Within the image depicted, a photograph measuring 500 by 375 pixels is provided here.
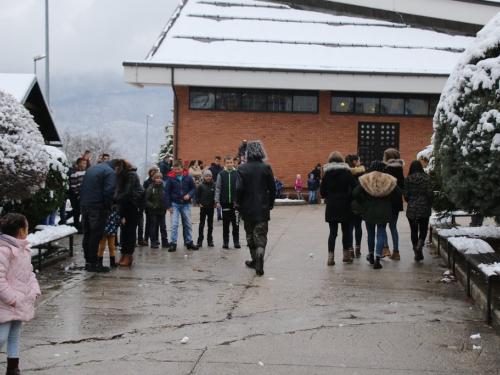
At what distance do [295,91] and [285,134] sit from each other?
1939 millimetres

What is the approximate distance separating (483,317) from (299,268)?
12.1 feet

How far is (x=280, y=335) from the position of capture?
20.8 ft

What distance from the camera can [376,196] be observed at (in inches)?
409

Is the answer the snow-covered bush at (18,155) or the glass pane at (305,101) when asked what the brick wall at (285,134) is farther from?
the snow-covered bush at (18,155)

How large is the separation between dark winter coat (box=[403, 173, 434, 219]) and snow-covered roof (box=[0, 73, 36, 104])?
7.49 metres

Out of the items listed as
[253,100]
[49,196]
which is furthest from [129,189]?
[253,100]

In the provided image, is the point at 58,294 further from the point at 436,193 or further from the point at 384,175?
the point at 436,193

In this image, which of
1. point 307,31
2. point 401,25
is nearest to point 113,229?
point 307,31

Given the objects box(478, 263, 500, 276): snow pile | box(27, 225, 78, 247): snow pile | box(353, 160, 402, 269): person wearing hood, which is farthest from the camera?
box(353, 160, 402, 269): person wearing hood

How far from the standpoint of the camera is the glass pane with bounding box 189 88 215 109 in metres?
27.6

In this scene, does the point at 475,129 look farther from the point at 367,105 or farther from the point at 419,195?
the point at 367,105

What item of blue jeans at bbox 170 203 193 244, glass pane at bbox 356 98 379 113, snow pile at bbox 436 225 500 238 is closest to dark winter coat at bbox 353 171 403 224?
snow pile at bbox 436 225 500 238

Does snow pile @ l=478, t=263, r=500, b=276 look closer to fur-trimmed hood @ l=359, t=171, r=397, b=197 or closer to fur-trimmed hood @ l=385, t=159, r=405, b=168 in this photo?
fur-trimmed hood @ l=359, t=171, r=397, b=197

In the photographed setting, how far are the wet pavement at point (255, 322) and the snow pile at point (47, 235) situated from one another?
0.50m
